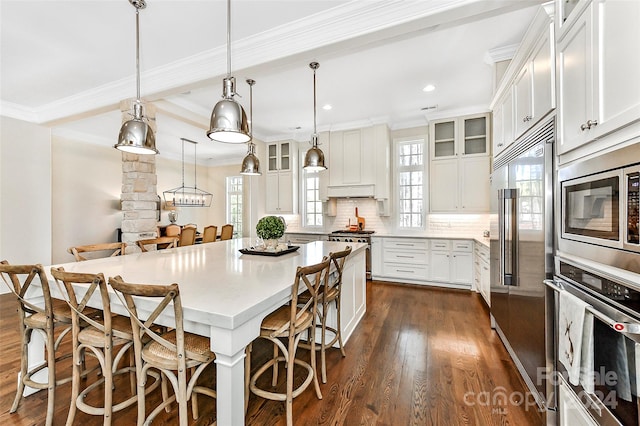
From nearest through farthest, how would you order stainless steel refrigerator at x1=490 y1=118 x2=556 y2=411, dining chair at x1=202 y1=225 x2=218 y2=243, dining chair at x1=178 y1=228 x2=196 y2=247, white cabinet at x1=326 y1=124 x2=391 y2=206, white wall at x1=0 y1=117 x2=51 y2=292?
1. stainless steel refrigerator at x1=490 y1=118 x2=556 y2=411
2. white wall at x1=0 y1=117 x2=51 y2=292
3. white cabinet at x1=326 y1=124 x2=391 y2=206
4. dining chair at x1=178 y1=228 x2=196 y2=247
5. dining chair at x1=202 y1=225 x2=218 y2=243

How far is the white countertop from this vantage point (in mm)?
1168

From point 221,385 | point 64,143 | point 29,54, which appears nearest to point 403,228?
point 221,385

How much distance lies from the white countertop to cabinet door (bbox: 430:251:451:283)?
2.58 meters

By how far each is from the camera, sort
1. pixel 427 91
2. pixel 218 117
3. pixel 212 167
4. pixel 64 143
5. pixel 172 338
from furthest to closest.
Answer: pixel 212 167
pixel 64 143
pixel 427 91
pixel 218 117
pixel 172 338

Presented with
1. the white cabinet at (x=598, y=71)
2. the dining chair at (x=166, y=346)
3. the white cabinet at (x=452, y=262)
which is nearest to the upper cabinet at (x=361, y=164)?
the white cabinet at (x=452, y=262)

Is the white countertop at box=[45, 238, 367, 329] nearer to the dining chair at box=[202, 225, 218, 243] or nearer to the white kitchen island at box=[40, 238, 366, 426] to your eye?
the white kitchen island at box=[40, 238, 366, 426]

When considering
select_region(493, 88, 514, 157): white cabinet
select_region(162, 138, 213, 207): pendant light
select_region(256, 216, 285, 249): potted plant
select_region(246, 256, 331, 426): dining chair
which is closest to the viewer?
select_region(246, 256, 331, 426): dining chair

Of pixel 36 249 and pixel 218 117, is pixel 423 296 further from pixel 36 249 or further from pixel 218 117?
pixel 36 249

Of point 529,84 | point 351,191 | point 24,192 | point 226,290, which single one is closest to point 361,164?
point 351,191

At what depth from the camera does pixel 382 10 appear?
6.70 ft

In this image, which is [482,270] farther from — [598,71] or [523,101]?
[598,71]

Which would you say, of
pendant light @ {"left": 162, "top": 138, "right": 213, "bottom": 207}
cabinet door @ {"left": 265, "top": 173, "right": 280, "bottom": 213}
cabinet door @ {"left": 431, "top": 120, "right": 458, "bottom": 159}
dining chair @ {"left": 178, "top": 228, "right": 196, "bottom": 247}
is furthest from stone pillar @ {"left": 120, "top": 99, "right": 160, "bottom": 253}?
cabinet door @ {"left": 431, "top": 120, "right": 458, "bottom": 159}

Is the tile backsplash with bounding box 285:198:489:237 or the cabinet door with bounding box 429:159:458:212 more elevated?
the cabinet door with bounding box 429:159:458:212

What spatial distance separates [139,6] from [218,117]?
125 centimetres
